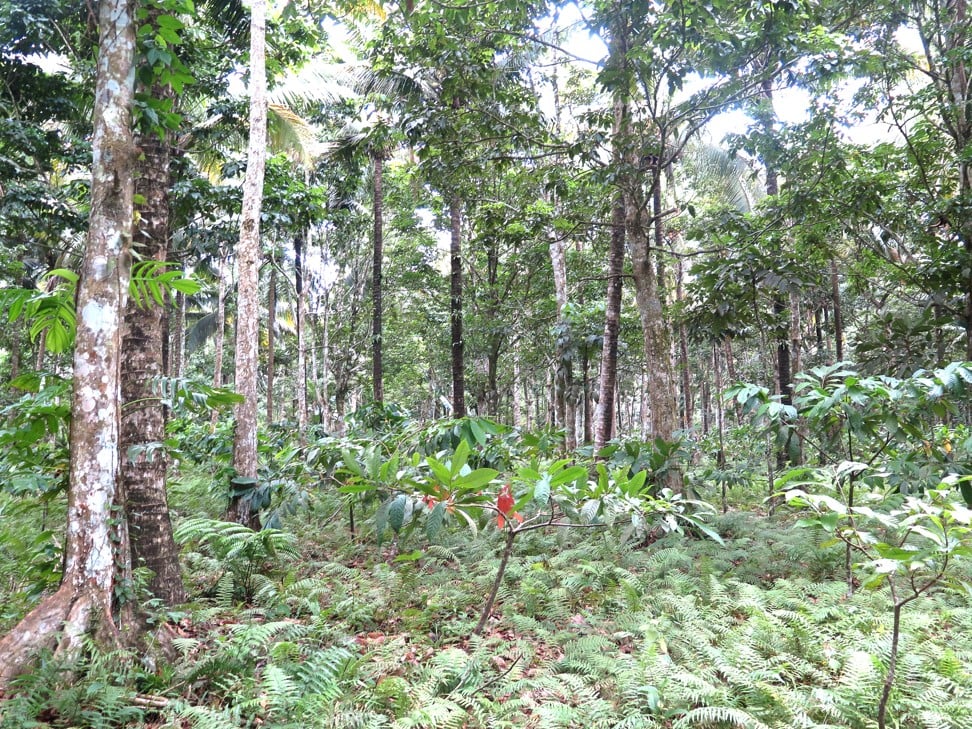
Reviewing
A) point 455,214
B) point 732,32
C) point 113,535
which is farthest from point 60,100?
point 732,32

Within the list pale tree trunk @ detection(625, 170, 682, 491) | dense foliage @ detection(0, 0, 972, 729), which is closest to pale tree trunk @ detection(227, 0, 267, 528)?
dense foliage @ detection(0, 0, 972, 729)

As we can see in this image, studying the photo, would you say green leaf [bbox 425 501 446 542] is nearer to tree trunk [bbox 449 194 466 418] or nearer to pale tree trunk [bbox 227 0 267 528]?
pale tree trunk [bbox 227 0 267 528]

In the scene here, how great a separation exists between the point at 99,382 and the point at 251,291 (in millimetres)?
4203

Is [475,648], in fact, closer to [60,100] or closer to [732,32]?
[732,32]

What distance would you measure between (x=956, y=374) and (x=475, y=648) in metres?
3.70

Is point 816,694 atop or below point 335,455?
below

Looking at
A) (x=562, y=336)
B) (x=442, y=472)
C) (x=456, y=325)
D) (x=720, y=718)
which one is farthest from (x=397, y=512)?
(x=562, y=336)

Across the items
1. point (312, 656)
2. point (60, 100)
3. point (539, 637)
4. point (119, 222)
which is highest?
point (60, 100)

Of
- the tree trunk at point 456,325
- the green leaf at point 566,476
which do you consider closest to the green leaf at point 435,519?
the green leaf at point 566,476

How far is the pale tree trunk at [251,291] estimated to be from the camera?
21.4ft

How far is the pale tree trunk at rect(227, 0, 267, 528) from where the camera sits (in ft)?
21.4

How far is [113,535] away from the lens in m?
3.11

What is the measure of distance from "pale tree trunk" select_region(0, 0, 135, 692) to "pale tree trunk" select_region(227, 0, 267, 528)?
10.4 feet

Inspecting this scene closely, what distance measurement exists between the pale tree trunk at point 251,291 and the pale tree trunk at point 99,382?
3.16 metres
